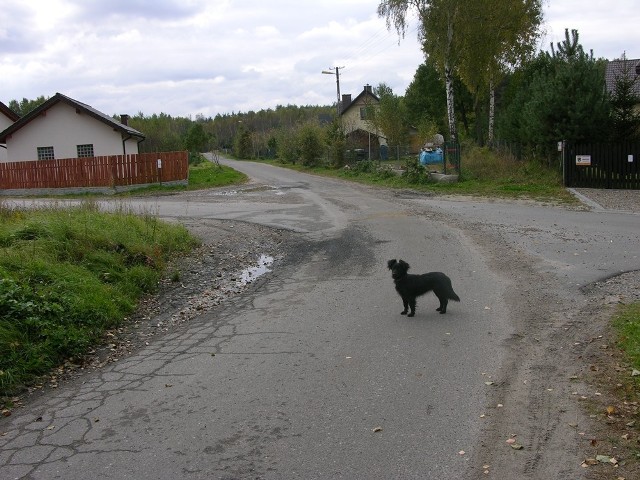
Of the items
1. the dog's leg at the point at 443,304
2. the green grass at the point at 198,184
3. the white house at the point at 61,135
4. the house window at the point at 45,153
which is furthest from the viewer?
the house window at the point at 45,153

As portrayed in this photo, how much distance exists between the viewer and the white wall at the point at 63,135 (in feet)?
118

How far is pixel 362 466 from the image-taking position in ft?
13.1

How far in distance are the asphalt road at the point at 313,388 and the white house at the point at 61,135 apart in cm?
2843

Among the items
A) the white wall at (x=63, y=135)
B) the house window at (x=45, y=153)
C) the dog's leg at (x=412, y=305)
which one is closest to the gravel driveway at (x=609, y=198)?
the dog's leg at (x=412, y=305)

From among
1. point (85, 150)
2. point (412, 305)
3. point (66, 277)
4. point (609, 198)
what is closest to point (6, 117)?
point (85, 150)

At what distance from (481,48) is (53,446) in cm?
3339

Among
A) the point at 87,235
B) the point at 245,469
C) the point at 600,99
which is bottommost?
the point at 245,469

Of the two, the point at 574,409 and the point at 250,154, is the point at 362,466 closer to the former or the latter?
the point at 574,409

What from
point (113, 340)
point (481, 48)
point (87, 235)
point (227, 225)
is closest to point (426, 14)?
point (481, 48)

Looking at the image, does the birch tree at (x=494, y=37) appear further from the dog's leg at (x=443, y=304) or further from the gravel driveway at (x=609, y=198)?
the dog's leg at (x=443, y=304)

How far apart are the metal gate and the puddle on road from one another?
15.4 metres

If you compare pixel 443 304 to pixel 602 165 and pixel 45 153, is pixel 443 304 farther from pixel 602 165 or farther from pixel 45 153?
pixel 45 153

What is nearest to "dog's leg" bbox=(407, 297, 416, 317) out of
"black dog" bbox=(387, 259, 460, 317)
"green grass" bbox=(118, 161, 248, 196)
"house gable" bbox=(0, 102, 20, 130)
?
"black dog" bbox=(387, 259, 460, 317)

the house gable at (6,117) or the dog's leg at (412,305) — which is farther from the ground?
the house gable at (6,117)
